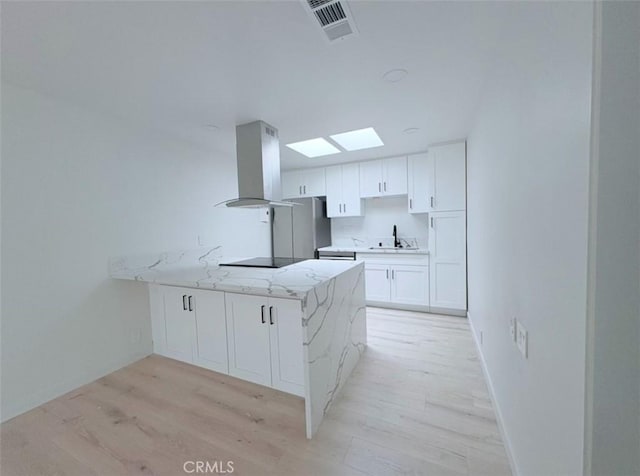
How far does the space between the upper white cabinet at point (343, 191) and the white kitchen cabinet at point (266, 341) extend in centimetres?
271

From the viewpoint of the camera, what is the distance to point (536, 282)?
100 cm

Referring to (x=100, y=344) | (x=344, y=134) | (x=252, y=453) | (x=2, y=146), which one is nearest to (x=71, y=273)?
(x=100, y=344)

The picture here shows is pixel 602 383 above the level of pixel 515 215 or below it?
below

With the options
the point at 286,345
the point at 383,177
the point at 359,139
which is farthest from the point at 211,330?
the point at 383,177

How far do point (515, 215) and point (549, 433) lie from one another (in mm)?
904

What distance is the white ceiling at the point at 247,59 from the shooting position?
130cm

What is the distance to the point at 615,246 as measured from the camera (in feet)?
1.95

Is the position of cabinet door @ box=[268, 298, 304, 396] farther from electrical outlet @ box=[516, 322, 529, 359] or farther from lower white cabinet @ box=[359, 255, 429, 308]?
lower white cabinet @ box=[359, 255, 429, 308]

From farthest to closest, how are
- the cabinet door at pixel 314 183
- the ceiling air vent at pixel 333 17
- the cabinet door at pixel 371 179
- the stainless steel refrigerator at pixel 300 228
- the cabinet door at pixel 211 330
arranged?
the cabinet door at pixel 314 183 < the stainless steel refrigerator at pixel 300 228 < the cabinet door at pixel 371 179 < the cabinet door at pixel 211 330 < the ceiling air vent at pixel 333 17

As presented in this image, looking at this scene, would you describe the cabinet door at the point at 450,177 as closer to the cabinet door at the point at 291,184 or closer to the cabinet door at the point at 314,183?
the cabinet door at the point at 314,183

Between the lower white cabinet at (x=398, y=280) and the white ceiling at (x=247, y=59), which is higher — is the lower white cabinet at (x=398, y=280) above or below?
below

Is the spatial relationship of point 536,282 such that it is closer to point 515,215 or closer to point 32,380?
point 515,215

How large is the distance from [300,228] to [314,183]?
874 millimetres

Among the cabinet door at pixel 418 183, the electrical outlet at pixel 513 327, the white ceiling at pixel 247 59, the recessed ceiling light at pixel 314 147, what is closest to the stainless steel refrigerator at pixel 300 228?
the recessed ceiling light at pixel 314 147
